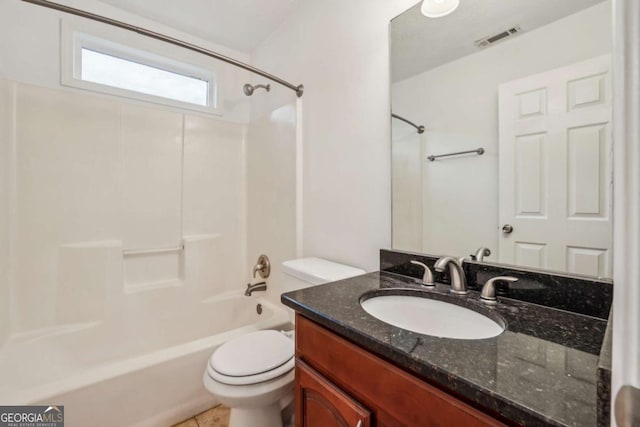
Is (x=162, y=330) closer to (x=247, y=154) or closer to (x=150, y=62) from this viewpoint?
(x=247, y=154)

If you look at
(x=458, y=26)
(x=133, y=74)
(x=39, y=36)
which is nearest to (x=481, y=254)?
(x=458, y=26)

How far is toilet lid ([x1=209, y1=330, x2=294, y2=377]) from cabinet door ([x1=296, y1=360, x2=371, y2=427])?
0.32 metres

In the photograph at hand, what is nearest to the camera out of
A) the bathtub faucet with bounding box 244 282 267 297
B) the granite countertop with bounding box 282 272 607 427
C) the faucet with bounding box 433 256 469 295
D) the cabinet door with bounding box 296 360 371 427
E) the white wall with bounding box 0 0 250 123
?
the granite countertop with bounding box 282 272 607 427

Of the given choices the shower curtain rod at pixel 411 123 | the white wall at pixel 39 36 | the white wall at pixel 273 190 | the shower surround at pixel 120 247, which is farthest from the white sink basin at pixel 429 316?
the white wall at pixel 39 36

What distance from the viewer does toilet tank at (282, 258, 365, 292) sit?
4.23ft

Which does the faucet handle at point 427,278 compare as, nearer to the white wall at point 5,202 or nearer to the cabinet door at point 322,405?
the cabinet door at point 322,405

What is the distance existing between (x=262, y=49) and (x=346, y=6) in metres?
1.07

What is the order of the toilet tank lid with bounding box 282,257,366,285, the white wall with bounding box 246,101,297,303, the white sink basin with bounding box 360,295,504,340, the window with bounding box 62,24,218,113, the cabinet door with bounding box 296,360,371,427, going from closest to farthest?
the cabinet door with bounding box 296,360,371,427, the white sink basin with bounding box 360,295,504,340, the toilet tank lid with bounding box 282,257,366,285, the window with bounding box 62,24,218,113, the white wall with bounding box 246,101,297,303

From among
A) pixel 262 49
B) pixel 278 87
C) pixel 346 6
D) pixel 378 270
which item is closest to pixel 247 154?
pixel 278 87

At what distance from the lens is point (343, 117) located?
150 cm

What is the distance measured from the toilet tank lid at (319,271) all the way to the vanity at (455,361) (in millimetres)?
275

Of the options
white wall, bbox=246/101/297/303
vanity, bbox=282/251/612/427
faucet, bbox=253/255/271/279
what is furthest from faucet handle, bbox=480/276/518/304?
faucet, bbox=253/255/271/279

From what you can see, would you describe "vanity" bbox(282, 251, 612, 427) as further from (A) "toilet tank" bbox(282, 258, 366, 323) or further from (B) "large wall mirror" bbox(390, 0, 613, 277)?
(A) "toilet tank" bbox(282, 258, 366, 323)

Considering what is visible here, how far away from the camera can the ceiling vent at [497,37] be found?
92 cm
